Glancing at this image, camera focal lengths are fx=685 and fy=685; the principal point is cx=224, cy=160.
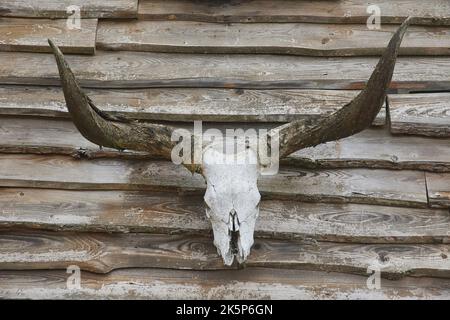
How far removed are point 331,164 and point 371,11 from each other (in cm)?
98

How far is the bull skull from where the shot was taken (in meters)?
3.52

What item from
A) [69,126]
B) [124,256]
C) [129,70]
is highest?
[129,70]

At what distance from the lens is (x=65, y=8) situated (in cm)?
418

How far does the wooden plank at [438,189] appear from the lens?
4.07m

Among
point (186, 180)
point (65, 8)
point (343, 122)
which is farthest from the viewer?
point (65, 8)

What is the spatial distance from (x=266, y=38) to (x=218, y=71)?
1.18ft

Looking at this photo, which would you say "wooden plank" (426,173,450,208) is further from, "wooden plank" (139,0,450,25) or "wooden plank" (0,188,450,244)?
"wooden plank" (139,0,450,25)

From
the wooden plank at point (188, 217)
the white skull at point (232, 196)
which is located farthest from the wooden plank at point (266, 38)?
the wooden plank at point (188, 217)

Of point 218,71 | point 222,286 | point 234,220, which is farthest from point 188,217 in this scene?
point 218,71

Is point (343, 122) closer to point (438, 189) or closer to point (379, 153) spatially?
point (379, 153)

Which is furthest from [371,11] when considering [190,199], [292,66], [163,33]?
[190,199]

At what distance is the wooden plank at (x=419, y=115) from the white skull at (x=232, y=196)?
100 centimetres

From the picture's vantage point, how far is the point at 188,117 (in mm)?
4086

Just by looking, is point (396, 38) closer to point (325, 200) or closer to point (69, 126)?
point (325, 200)
